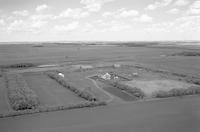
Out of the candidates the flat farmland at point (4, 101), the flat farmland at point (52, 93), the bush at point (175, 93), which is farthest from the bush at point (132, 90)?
the flat farmland at point (4, 101)

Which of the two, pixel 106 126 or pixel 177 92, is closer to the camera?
pixel 106 126

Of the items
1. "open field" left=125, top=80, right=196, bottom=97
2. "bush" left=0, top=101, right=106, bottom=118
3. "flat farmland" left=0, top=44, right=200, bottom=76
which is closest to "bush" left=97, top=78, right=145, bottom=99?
"open field" left=125, top=80, right=196, bottom=97

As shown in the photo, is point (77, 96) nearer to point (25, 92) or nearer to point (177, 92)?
point (25, 92)

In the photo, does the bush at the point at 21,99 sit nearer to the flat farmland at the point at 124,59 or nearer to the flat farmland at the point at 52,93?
the flat farmland at the point at 52,93

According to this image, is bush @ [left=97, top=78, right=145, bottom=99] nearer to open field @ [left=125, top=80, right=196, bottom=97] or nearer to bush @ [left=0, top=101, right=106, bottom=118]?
open field @ [left=125, top=80, right=196, bottom=97]

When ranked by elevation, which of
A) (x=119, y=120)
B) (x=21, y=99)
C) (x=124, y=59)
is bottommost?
(x=119, y=120)

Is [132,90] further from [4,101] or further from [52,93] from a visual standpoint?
[4,101]

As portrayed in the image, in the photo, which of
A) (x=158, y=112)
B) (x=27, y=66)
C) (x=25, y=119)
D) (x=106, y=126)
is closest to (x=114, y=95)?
(x=158, y=112)

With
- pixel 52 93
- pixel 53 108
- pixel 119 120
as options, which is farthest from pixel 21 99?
pixel 119 120
